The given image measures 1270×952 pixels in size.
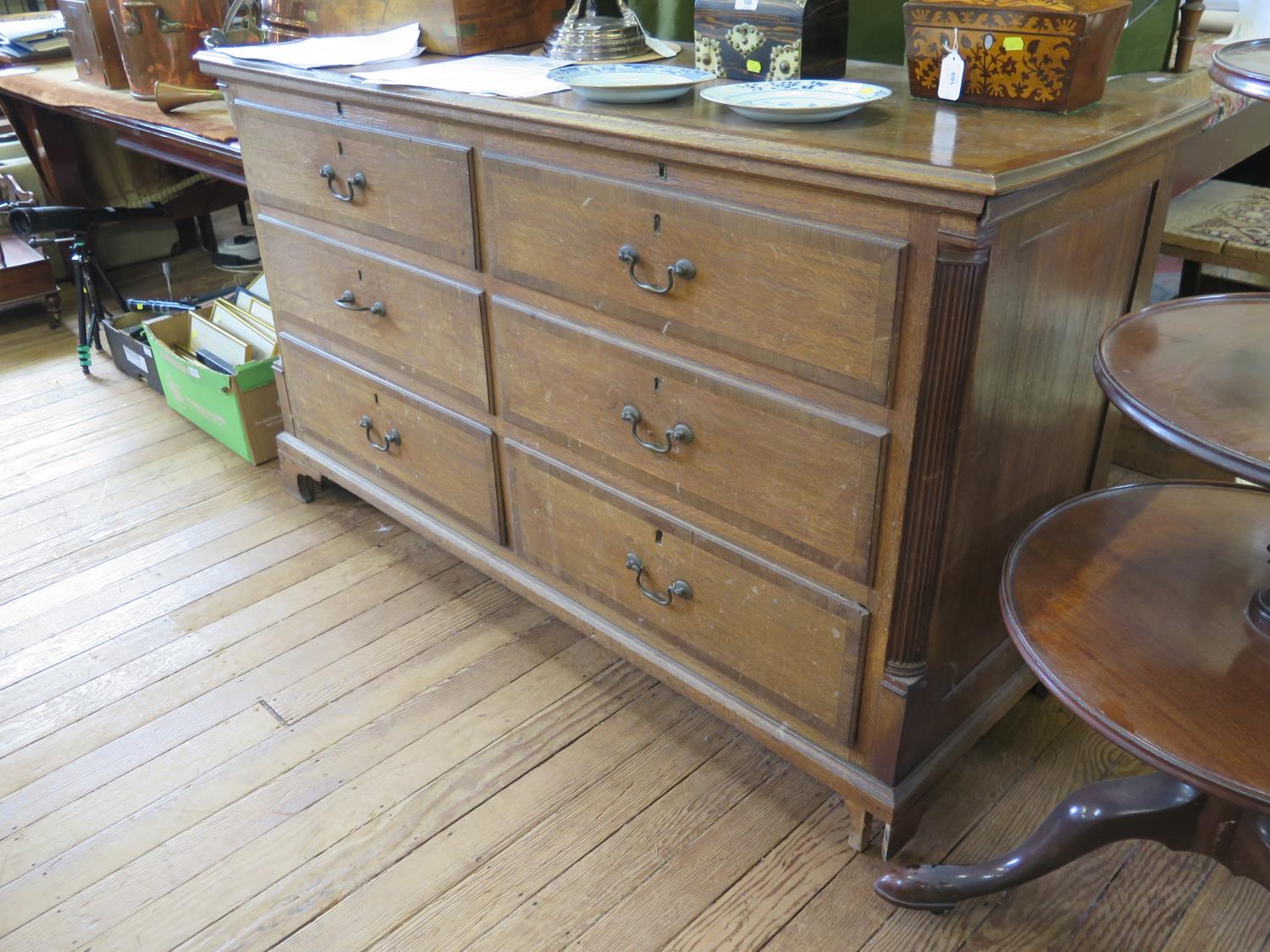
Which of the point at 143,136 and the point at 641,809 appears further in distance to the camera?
the point at 143,136

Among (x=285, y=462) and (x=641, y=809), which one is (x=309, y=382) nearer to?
(x=285, y=462)

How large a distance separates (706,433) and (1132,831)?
662mm

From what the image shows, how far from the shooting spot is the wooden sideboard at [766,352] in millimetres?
1084

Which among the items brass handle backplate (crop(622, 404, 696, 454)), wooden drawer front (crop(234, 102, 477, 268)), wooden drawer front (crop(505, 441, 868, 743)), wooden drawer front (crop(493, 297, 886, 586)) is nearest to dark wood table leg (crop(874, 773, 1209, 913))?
wooden drawer front (crop(505, 441, 868, 743))

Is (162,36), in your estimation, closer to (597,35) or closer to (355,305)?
(355,305)

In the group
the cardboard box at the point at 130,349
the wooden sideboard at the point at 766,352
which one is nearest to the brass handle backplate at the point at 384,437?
the wooden sideboard at the point at 766,352

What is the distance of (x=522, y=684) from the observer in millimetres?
1750

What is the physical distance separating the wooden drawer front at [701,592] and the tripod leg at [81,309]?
1.81 metres

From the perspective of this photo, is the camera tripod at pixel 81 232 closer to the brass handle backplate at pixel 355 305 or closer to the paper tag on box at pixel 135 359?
the paper tag on box at pixel 135 359

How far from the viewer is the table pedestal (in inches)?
42.5

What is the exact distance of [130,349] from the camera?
9.17ft

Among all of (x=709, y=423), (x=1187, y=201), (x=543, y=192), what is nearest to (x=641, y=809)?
(x=709, y=423)

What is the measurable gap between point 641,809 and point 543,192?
2.88ft

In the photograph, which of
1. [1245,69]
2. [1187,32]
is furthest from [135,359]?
[1245,69]
